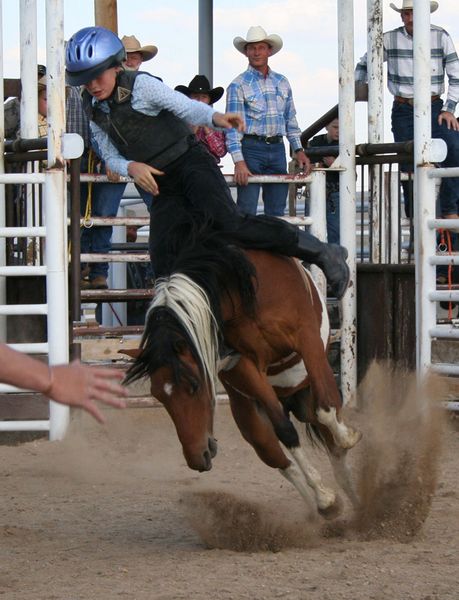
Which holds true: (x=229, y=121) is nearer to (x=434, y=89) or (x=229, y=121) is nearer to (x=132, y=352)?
(x=132, y=352)

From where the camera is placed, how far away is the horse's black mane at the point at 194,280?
484 centimetres

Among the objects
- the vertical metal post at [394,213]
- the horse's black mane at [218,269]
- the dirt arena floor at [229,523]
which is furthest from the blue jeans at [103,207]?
the horse's black mane at [218,269]

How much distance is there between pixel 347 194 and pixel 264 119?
837mm

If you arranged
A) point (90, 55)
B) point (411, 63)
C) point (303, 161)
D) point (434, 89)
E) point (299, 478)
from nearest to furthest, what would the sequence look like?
point (299, 478)
point (90, 55)
point (303, 161)
point (434, 89)
point (411, 63)

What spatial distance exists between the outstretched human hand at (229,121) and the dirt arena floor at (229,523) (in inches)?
67.7

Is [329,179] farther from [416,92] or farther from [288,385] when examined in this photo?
[288,385]

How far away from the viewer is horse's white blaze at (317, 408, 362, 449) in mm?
5484

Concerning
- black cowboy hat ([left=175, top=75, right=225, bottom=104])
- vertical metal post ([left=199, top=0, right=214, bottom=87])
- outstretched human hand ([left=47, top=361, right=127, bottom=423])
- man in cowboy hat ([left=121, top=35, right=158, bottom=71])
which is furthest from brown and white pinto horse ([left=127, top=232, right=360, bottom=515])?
vertical metal post ([left=199, top=0, right=214, bottom=87])

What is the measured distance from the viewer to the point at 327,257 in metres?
5.98

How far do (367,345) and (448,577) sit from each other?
4466mm

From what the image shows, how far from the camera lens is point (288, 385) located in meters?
5.82

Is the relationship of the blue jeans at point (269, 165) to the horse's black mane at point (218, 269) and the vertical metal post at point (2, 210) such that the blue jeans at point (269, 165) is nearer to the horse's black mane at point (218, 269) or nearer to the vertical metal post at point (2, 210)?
the vertical metal post at point (2, 210)

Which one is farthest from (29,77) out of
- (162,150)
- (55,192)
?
(162,150)

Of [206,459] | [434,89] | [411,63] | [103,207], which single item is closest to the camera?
[206,459]
